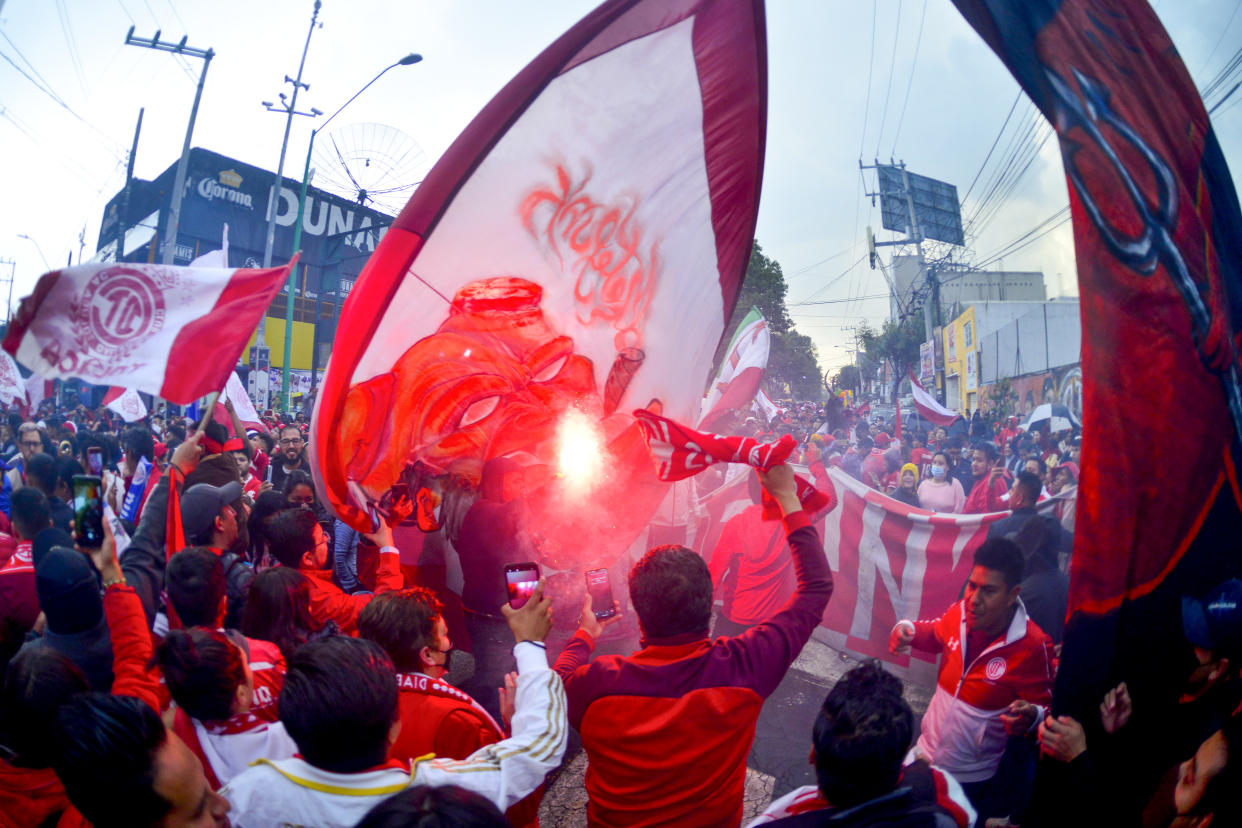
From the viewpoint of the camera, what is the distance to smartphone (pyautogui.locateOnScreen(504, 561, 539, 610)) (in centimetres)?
224

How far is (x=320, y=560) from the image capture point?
349 cm

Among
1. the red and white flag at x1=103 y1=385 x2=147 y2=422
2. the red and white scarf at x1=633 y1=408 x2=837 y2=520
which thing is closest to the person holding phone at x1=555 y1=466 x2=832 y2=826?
the red and white scarf at x1=633 y1=408 x2=837 y2=520

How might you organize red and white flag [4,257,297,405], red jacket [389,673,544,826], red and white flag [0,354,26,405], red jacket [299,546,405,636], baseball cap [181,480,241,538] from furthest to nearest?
red and white flag [0,354,26,405]
baseball cap [181,480,241,538]
red jacket [299,546,405,636]
red and white flag [4,257,297,405]
red jacket [389,673,544,826]

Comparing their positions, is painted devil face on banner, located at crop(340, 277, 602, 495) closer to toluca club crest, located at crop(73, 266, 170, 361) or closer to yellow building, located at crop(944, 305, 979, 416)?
toluca club crest, located at crop(73, 266, 170, 361)

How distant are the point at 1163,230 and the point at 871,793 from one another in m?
1.52

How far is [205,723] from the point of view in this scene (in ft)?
6.71

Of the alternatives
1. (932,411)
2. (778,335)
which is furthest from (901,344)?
(932,411)

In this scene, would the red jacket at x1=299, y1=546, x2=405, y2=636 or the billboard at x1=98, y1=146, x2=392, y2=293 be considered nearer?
the red jacket at x1=299, y1=546, x2=405, y2=636

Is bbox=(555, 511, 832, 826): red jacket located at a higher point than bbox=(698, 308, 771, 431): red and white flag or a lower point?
lower

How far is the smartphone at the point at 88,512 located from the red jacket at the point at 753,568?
391 centimetres

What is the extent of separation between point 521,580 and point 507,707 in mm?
424

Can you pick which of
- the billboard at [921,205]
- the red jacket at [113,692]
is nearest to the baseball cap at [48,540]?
the red jacket at [113,692]

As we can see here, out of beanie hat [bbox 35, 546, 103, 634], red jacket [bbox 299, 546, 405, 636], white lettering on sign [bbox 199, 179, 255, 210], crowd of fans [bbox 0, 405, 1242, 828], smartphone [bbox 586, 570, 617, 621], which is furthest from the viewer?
white lettering on sign [bbox 199, 179, 255, 210]

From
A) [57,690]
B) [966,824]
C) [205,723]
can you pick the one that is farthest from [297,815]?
A: [966,824]
